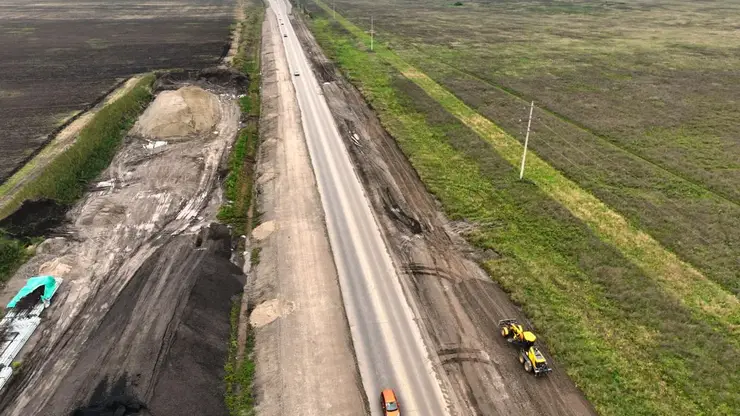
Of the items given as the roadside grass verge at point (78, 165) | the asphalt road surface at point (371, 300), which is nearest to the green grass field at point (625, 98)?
the asphalt road surface at point (371, 300)

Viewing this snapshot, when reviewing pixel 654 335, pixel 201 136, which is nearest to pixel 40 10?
pixel 201 136

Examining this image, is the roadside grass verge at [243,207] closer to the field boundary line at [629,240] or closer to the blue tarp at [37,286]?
the blue tarp at [37,286]

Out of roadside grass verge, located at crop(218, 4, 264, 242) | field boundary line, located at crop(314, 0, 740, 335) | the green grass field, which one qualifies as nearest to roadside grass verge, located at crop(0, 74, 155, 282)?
Answer: roadside grass verge, located at crop(218, 4, 264, 242)

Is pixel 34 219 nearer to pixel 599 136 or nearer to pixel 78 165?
pixel 78 165

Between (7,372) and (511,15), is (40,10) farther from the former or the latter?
(7,372)

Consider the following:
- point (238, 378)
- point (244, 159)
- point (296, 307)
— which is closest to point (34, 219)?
point (244, 159)

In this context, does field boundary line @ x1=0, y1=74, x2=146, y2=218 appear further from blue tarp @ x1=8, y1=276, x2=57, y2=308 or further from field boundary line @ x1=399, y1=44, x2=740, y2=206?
field boundary line @ x1=399, y1=44, x2=740, y2=206

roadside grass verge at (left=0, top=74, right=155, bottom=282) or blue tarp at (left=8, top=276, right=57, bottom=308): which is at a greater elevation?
roadside grass verge at (left=0, top=74, right=155, bottom=282)
